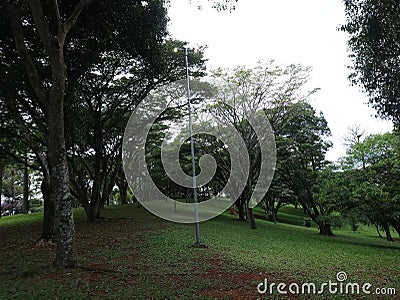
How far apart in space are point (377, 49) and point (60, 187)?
837cm

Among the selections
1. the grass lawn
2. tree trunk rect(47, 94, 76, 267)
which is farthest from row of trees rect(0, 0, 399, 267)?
the grass lawn

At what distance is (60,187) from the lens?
643cm

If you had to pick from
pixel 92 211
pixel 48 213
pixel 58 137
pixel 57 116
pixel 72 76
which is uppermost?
pixel 72 76

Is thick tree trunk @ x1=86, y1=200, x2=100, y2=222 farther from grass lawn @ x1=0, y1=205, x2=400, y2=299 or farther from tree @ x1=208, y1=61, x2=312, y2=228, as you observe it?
tree @ x1=208, y1=61, x2=312, y2=228

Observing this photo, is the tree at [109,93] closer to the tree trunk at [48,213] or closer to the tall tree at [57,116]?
the tree trunk at [48,213]

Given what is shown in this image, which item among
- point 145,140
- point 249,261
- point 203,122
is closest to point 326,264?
point 249,261

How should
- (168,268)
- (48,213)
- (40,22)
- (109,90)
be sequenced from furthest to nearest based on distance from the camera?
(109,90) < (48,213) < (168,268) < (40,22)

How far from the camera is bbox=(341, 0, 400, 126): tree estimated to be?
7.48 metres

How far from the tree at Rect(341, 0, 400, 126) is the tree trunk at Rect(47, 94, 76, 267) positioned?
725 centimetres

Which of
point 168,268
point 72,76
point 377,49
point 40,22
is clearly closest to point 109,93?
point 72,76

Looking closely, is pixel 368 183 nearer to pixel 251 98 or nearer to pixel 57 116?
pixel 251 98

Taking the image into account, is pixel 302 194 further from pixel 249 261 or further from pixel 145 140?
pixel 249 261

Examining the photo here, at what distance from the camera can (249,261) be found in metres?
8.24

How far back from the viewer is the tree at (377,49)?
748 centimetres
